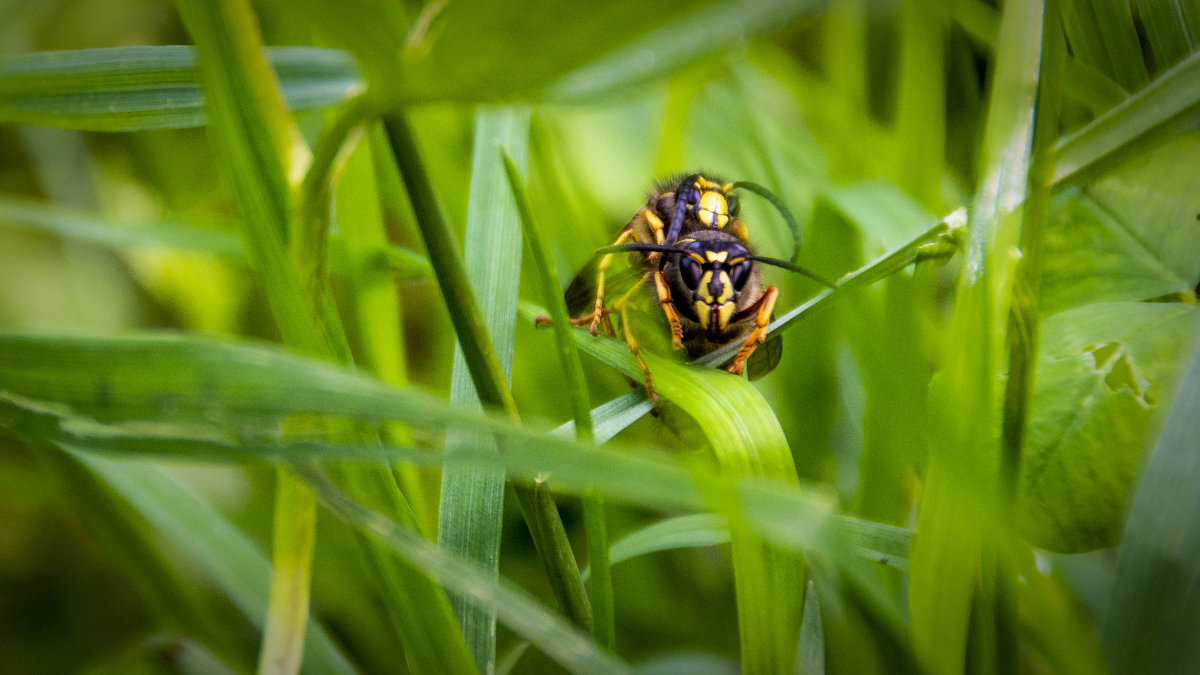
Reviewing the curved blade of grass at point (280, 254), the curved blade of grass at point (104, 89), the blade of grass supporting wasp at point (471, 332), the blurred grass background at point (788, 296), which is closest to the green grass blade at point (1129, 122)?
the blurred grass background at point (788, 296)

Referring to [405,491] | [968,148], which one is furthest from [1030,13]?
[968,148]

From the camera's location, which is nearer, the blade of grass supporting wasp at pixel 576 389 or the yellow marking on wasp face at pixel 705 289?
the blade of grass supporting wasp at pixel 576 389

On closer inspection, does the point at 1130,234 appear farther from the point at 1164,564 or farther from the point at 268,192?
the point at 268,192

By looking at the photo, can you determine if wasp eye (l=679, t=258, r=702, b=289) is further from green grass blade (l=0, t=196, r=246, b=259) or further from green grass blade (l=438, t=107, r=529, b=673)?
green grass blade (l=0, t=196, r=246, b=259)

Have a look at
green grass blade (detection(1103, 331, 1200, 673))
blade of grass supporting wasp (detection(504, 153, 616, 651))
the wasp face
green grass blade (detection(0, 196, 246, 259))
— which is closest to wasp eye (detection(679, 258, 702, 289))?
the wasp face

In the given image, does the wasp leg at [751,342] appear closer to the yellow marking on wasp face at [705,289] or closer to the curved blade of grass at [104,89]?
the yellow marking on wasp face at [705,289]

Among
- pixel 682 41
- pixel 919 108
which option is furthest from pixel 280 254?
pixel 919 108
